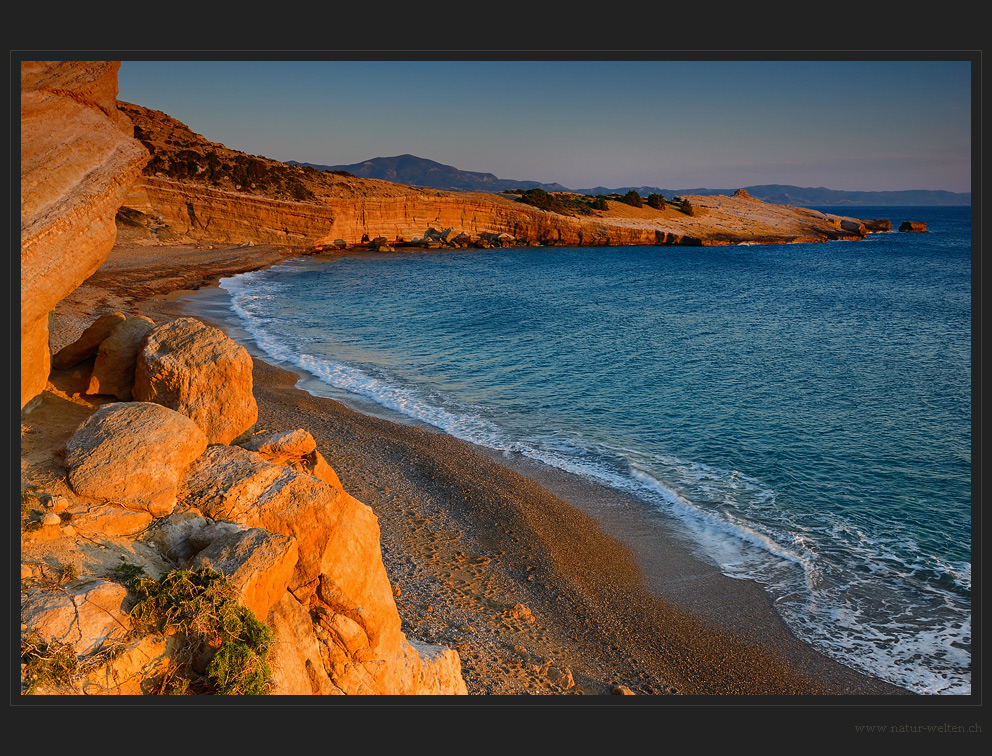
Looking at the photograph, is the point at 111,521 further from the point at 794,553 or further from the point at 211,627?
the point at 794,553

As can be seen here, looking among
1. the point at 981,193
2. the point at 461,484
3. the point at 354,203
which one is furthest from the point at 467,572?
the point at 354,203

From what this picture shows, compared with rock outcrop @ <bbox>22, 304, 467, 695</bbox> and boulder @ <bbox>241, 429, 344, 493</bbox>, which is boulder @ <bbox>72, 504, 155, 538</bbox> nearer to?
rock outcrop @ <bbox>22, 304, 467, 695</bbox>

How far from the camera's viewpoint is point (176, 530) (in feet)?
18.6

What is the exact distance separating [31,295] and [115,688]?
380 centimetres

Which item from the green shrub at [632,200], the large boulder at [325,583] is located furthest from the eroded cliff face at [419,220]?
the large boulder at [325,583]

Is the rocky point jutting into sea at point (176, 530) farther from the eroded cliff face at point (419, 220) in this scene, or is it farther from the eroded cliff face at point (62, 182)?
the eroded cliff face at point (419, 220)

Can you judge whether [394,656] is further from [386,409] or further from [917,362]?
[917,362]

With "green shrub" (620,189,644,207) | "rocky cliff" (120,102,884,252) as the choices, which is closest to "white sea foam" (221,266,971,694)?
"rocky cliff" (120,102,884,252)

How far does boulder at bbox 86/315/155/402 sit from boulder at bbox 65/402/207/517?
6.44 feet

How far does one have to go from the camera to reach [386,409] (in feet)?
59.7

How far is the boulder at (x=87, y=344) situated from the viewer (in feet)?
28.1

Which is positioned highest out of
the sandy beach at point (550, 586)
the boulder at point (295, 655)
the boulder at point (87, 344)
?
the boulder at point (87, 344)

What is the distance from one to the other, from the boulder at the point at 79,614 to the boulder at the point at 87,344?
4821mm

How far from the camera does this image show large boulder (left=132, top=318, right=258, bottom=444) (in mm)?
7699
